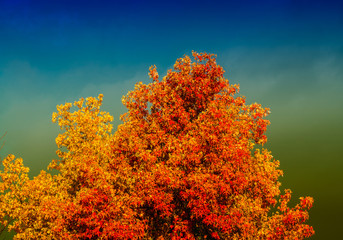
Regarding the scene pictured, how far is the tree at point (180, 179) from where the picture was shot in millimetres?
12883

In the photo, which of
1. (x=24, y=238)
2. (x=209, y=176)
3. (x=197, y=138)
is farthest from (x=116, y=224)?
(x=24, y=238)

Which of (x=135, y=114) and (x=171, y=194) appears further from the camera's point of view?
(x=135, y=114)

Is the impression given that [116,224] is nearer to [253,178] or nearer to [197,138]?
[197,138]

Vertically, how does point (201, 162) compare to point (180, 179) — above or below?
above

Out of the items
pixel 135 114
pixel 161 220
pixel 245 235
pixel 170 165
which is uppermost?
pixel 135 114

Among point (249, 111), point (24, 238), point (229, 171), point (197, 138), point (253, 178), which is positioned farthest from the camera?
point (249, 111)

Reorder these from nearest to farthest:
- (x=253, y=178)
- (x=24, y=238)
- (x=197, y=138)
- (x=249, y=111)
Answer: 1. (x=197, y=138)
2. (x=253, y=178)
3. (x=24, y=238)
4. (x=249, y=111)

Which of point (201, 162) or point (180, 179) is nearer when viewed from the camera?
point (180, 179)

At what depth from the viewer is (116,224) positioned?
1237 centimetres

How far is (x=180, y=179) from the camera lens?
44.0ft

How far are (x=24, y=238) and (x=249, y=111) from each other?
65.6 ft

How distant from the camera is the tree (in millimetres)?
12883

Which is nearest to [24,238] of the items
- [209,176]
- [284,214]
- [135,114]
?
[135,114]

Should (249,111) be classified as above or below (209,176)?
above
